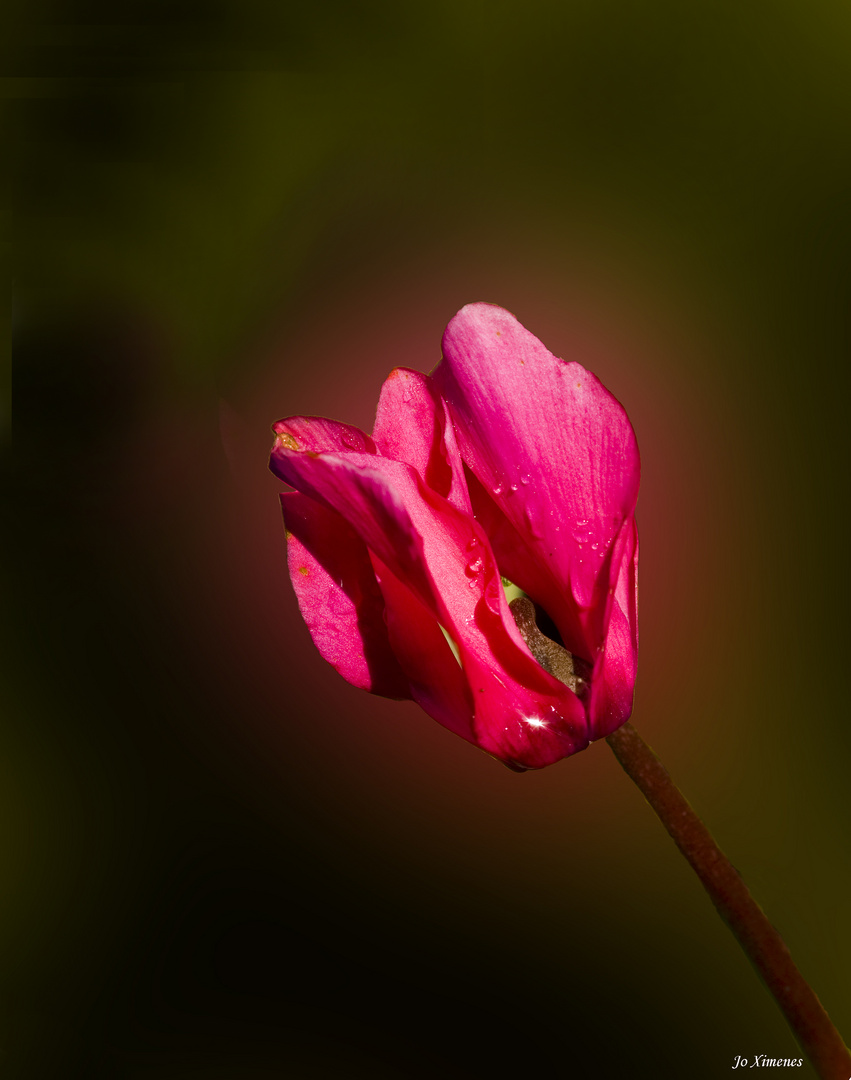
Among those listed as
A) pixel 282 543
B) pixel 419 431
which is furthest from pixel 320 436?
pixel 282 543

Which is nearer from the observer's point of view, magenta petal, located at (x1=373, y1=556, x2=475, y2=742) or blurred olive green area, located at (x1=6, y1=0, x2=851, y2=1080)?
magenta petal, located at (x1=373, y1=556, x2=475, y2=742)

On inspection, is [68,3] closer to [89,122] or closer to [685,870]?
[89,122]

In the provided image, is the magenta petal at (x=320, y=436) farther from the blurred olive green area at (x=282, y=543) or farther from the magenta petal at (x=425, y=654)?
the blurred olive green area at (x=282, y=543)

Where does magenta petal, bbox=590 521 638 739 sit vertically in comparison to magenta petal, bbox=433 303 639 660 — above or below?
below

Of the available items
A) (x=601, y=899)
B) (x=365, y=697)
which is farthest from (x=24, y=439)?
(x=601, y=899)

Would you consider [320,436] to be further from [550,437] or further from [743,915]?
[743,915]

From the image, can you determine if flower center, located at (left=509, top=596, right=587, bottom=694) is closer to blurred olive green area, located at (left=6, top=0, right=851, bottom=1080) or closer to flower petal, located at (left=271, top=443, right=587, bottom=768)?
flower petal, located at (left=271, top=443, right=587, bottom=768)

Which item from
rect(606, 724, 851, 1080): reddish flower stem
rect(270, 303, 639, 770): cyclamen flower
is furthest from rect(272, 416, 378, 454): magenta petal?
rect(606, 724, 851, 1080): reddish flower stem
